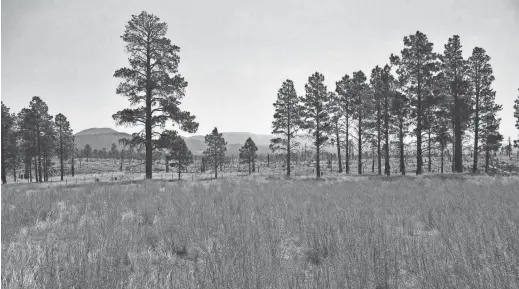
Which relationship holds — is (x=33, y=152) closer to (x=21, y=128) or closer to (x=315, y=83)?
(x=21, y=128)

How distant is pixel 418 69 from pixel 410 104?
312 centimetres

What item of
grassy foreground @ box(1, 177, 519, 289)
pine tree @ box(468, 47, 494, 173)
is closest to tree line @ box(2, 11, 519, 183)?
pine tree @ box(468, 47, 494, 173)

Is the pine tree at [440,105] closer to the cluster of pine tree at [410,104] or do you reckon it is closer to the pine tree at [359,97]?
the cluster of pine tree at [410,104]

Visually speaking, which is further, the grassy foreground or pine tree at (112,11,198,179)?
pine tree at (112,11,198,179)

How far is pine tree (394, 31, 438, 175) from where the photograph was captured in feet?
71.4

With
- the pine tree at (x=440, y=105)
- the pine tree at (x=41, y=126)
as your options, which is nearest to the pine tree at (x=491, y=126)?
the pine tree at (x=440, y=105)

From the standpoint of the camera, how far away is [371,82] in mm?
29000

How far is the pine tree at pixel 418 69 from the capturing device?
2177 centimetres

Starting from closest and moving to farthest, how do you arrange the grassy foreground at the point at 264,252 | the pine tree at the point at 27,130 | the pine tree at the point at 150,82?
1. the grassy foreground at the point at 264,252
2. the pine tree at the point at 150,82
3. the pine tree at the point at 27,130

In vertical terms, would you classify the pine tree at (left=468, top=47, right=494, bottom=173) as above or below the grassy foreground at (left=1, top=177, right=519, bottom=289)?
above

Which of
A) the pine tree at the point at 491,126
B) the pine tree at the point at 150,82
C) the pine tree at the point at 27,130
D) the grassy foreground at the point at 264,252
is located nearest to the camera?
the grassy foreground at the point at 264,252

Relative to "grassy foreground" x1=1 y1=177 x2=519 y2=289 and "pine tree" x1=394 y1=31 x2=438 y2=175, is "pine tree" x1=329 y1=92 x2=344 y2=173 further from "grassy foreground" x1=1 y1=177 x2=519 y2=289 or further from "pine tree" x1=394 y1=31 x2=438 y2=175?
"grassy foreground" x1=1 y1=177 x2=519 y2=289

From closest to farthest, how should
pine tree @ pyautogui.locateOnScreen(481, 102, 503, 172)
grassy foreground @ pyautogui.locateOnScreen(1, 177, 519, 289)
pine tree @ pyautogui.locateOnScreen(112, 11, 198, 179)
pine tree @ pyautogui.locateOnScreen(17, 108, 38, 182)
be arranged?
grassy foreground @ pyautogui.locateOnScreen(1, 177, 519, 289) → pine tree @ pyautogui.locateOnScreen(112, 11, 198, 179) → pine tree @ pyautogui.locateOnScreen(481, 102, 503, 172) → pine tree @ pyautogui.locateOnScreen(17, 108, 38, 182)

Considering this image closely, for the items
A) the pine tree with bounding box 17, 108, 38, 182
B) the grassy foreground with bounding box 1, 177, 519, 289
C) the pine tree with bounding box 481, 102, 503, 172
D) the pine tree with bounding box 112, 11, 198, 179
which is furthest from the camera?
the pine tree with bounding box 17, 108, 38, 182
